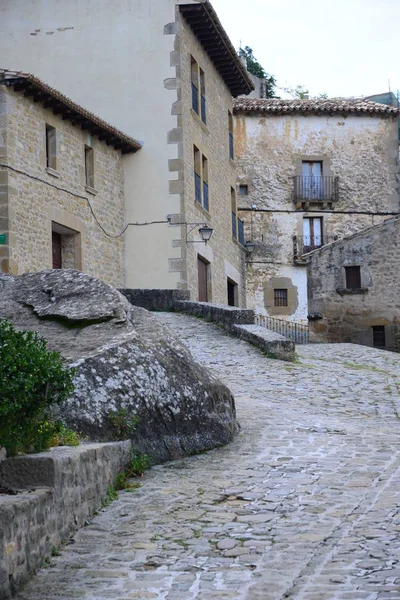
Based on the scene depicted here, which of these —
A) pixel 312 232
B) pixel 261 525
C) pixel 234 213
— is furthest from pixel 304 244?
pixel 261 525

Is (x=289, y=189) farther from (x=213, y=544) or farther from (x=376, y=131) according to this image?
(x=213, y=544)

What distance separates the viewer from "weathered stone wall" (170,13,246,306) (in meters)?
24.2

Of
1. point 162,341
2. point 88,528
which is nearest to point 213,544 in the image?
point 88,528

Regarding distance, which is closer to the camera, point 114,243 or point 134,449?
point 134,449

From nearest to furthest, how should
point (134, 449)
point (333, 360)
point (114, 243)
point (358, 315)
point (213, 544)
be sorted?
point (213, 544) < point (134, 449) < point (333, 360) < point (114, 243) < point (358, 315)

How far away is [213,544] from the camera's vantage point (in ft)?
19.8

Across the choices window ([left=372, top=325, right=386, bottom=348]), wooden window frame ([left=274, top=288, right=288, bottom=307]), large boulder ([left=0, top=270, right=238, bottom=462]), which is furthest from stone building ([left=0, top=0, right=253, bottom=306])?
large boulder ([left=0, top=270, right=238, bottom=462])

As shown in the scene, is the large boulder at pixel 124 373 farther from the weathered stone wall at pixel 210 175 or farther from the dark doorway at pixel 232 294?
the dark doorway at pixel 232 294

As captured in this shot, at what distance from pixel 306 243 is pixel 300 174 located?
3.01 metres

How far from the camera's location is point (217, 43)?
26828 mm

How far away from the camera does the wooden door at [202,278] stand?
2581cm

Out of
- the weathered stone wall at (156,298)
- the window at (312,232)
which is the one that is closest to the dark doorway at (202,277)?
the weathered stone wall at (156,298)

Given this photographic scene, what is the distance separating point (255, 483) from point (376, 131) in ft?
115

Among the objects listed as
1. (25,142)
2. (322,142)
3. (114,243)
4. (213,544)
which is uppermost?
(322,142)
